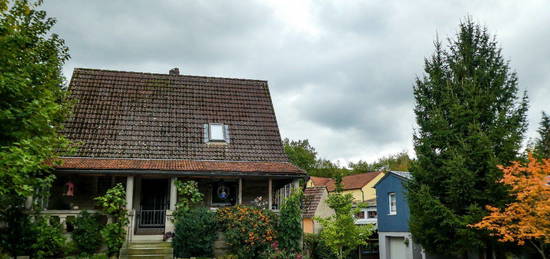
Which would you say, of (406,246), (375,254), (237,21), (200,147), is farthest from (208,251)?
(375,254)

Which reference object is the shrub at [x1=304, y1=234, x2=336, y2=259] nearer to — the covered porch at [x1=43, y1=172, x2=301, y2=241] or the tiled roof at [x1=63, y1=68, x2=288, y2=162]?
the covered porch at [x1=43, y1=172, x2=301, y2=241]

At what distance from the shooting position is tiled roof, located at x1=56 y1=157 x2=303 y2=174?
1431cm

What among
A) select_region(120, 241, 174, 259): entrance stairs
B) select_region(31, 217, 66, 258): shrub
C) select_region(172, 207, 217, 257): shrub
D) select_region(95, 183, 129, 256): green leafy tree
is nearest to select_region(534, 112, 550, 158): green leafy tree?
select_region(172, 207, 217, 257): shrub

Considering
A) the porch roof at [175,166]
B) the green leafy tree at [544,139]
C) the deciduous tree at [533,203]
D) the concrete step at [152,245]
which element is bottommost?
the concrete step at [152,245]

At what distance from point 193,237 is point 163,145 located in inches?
194

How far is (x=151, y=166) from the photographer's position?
14789 mm

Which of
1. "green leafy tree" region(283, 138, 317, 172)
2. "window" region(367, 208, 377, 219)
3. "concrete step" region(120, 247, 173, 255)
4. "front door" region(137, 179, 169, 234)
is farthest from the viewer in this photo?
"green leafy tree" region(283, 138, 317, 172)

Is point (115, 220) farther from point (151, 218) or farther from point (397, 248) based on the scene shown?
point (397, 248)

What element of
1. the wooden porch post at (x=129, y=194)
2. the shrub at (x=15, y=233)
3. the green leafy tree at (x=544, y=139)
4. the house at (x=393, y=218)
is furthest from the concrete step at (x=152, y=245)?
the house at (x=393, y=218)

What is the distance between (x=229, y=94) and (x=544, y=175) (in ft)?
46.1

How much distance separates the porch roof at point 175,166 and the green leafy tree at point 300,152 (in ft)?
125

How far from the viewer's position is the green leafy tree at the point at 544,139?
44.3 feet

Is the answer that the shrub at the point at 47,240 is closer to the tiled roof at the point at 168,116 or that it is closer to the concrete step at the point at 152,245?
the concrete step at the point at 152,245

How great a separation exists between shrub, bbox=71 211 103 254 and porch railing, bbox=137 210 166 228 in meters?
2.82
